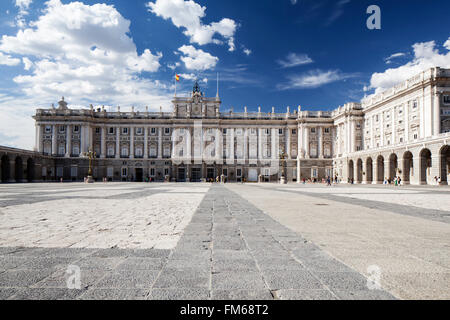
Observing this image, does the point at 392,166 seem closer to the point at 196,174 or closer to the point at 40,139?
the point at 196,174

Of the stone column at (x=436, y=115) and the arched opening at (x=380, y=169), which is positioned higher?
the stone column at (x=436, y=115)

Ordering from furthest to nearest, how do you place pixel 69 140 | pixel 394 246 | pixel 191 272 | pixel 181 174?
pixel 181 174
pixel 69 140
pixel 394 246
pixel 191 272

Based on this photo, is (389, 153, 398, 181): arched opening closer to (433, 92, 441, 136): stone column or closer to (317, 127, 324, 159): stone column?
(433, 92, 441, 136): stone column

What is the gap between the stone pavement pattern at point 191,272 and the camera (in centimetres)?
238

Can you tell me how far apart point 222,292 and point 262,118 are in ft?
189

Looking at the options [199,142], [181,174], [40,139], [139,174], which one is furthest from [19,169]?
[199,142]

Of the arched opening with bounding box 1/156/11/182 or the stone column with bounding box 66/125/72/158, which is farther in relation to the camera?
the stone column with bounding box 66/125/72/158

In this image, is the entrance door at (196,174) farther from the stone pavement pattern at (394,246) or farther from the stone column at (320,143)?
the stone pavement pattern at (394,246)

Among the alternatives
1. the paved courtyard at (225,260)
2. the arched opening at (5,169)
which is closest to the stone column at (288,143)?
the arched opening at (5,169)

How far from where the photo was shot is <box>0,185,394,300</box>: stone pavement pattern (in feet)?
7.80

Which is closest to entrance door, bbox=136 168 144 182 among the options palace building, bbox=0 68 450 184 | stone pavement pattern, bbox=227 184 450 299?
palace building, bbox=0 68 450 184

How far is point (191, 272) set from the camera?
2.90 meters

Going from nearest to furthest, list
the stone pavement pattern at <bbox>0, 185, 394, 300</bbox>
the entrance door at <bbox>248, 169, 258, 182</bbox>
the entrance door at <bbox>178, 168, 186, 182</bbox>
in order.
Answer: the stone pavement pattern at <bbox>0, 185, 394, 300</bbox>
the entrance door at <bbox>178, 168, 186, 182</bbox>
the entrance door at <bbox>248, 169, 258, 182</bbox>
